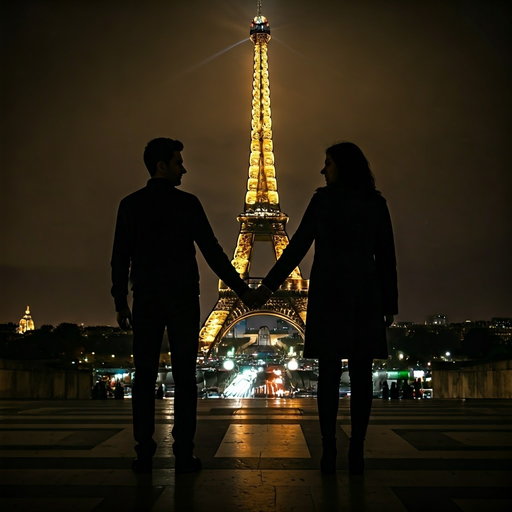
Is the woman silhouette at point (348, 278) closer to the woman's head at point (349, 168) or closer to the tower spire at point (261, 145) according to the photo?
the woman's head at point (349, 168)

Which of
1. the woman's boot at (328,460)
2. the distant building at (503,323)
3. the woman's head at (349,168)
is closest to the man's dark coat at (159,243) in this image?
the woman's head at (349,168)

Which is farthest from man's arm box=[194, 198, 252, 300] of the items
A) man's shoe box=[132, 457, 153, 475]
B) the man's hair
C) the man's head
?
man's shoe box=[132, 457, 153, 475]

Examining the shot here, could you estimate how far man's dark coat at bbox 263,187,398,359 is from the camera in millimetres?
5336

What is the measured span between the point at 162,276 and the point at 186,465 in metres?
1.24

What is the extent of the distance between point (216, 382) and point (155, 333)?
185 ft

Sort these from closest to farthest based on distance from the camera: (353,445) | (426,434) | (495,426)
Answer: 1. (353,445)
2. (426,434)
3. (495,426)

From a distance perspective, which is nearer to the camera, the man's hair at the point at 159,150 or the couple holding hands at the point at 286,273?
the couple holding hands at the point at 286,273

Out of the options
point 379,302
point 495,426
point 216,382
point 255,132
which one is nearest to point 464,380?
point 495,426

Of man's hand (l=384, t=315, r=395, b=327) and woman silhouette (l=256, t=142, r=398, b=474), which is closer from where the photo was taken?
woman silhouette (l=256, t=142, r=398, b=474)

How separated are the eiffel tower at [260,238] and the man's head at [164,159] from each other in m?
57.4

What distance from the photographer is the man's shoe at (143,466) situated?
194 inches

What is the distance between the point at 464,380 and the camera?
81.2ft

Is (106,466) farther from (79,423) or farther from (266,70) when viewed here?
(266,70)

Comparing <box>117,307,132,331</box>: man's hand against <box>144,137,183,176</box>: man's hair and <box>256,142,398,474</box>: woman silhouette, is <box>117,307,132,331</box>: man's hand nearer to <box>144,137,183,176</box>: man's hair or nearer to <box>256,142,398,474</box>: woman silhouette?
<box>144,137,183,176</box>: man's hair
